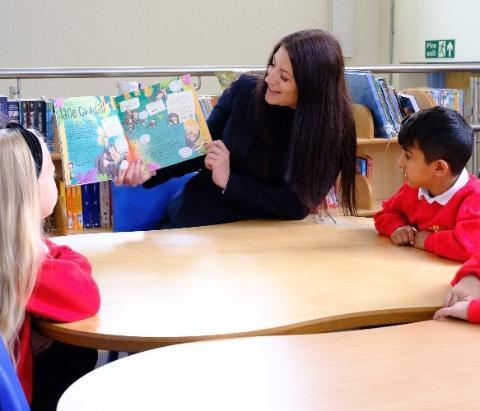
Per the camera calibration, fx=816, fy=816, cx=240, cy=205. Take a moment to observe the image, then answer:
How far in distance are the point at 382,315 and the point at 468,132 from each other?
0.77 metres

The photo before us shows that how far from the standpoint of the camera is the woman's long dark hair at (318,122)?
241 cm

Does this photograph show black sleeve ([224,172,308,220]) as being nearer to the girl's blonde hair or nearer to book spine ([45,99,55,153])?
the girl's blonde hair

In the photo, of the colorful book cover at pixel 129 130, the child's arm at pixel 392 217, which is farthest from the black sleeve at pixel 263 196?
the child's arm at pixel 392 217

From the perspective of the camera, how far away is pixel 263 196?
2.46 metres

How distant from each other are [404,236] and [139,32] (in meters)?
4.19

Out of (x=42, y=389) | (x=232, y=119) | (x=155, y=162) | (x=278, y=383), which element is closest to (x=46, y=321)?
(x=42, y=389)

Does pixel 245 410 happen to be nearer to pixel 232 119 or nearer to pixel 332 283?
pixel 332 283

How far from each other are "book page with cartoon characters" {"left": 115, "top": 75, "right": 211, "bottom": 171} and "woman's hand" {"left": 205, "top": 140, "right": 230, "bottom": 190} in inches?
1.5

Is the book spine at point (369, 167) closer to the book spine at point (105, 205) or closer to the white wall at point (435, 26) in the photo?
the book spine at point (105, 205)

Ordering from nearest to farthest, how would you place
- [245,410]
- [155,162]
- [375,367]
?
1. [245,410]
2. [375,367]
3. [155,162]

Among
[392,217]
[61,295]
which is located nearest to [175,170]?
[392,217]

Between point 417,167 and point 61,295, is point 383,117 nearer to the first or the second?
point 417,167

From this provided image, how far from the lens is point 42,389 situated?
1841mm

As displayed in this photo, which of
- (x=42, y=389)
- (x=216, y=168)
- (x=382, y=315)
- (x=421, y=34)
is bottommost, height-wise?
(x=42, y=389)
